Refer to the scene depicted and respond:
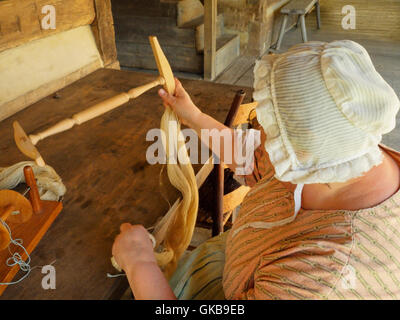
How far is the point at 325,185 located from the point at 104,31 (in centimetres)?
210

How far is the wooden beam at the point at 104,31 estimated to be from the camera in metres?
2.33

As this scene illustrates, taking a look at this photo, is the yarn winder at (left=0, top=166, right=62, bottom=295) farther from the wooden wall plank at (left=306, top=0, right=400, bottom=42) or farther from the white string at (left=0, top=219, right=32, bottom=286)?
the wooden wall plank at (left=306, top=0, right=400, bottom=42)

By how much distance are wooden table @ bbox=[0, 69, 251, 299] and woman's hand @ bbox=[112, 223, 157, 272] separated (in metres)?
0.05

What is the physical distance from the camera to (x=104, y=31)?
242 centimetres

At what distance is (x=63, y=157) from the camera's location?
1412 mm

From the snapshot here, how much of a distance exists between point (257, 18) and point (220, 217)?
3919 millimetres

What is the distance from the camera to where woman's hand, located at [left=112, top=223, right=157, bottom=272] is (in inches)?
37.1

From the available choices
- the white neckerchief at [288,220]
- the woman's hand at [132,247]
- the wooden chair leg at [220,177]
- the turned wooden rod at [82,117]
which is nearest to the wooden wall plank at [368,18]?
the wooden chair leg at [220,177]

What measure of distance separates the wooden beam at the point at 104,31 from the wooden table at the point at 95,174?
386mm

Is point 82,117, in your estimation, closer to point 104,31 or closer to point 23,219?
point 23,219

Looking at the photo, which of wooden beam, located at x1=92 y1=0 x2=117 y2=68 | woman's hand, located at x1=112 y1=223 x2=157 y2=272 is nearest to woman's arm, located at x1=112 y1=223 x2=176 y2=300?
woman's hand, located at x1=112 y1=223 x2=157 y2=272

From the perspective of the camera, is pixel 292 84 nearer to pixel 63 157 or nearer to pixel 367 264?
pixel 367 264

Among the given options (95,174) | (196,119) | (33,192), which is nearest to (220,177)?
(196,119)
